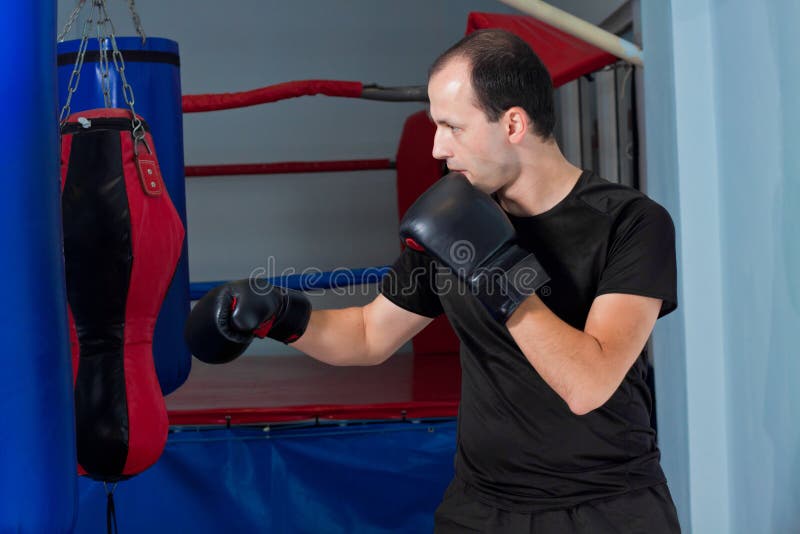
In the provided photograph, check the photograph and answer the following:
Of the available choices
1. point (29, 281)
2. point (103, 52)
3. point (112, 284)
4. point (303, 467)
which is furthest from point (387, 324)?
point (303, 467)

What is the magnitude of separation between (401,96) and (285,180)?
2.27 m

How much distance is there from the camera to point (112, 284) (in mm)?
1631

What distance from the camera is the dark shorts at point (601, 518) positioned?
1.33 meters

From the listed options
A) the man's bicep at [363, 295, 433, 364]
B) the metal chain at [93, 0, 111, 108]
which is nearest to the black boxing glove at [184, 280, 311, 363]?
the man's bicep at [363, 295, 433, 364]

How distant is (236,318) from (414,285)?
0.31m

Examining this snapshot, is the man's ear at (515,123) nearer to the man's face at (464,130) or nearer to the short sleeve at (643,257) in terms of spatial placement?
the man's face at (464,130)

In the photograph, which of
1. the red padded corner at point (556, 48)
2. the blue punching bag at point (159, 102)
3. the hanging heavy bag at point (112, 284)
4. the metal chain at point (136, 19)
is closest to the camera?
the hanging heavy bag at point (112, 284)

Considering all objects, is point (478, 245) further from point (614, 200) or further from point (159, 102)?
point (159, 102)

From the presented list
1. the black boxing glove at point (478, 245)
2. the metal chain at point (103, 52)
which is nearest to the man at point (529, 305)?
the black boxing glove at point (478, 245)

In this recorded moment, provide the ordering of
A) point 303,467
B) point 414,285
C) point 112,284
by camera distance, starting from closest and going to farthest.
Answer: point 414,285
point 112,284
point 303,467

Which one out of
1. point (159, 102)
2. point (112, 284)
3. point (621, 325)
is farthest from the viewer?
point (159, 102)

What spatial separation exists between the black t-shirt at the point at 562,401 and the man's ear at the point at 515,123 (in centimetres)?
13

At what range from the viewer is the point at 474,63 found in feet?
4.28

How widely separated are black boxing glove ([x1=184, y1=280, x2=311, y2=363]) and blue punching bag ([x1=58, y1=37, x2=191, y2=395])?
801 mm
